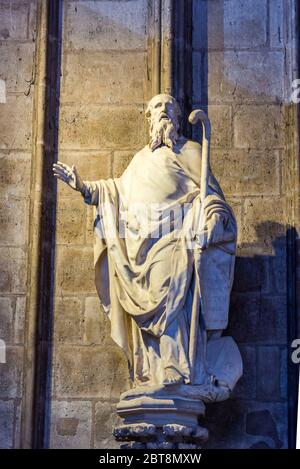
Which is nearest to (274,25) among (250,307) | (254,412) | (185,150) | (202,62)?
(202,62)

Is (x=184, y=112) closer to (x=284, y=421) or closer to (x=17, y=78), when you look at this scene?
(x=17, y=78)

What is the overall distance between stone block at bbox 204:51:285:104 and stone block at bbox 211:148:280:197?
337 mm

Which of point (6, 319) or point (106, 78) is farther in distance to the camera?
point (106, 78)

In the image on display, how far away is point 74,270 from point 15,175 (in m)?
0.69

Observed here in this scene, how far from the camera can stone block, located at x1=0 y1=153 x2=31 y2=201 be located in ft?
27.7

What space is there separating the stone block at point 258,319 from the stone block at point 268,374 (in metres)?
0.06

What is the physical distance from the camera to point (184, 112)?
332 inches

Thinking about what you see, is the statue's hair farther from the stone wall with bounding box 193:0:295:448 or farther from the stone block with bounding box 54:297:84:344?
the stone block with bounding box 54:297:84:344

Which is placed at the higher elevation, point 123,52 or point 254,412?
point 123,52

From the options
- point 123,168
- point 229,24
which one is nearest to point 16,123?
point 123,168

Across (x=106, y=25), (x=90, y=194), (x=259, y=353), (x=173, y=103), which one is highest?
(x=106, y=25)

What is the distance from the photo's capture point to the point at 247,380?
317 inches

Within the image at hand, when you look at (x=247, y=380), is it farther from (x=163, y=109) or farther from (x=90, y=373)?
(x=163, y=109)

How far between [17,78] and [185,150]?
130cm
